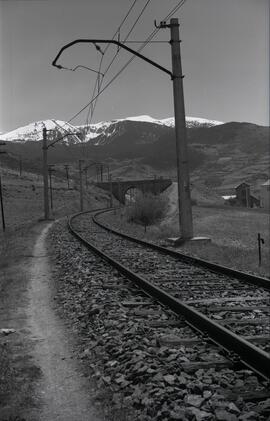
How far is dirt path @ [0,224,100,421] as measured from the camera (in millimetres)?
4590

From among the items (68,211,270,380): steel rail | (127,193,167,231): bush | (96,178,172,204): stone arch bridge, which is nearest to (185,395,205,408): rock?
(68,211,270,380): steel rail

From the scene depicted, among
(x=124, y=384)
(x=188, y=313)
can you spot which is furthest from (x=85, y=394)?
(x=188, y=313)

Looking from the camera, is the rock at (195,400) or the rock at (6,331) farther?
the rock at (6,331)

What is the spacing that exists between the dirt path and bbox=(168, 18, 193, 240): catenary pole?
8747 millimetres

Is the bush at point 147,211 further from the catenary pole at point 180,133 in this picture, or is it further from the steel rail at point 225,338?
the steel rail at point 225,338

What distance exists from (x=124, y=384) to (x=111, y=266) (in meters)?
8.47

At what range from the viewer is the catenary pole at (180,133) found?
61.5 feet

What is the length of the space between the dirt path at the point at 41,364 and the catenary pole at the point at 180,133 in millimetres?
8747

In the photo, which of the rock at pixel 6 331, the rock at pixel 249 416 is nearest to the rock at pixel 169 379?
the rock at pixel 249 416

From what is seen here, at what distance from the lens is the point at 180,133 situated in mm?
18875

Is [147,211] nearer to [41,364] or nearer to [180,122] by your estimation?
[180,122]

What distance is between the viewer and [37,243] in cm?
2314

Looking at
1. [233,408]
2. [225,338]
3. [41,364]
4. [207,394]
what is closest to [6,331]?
[41,364]

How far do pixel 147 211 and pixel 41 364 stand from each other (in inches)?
1616
